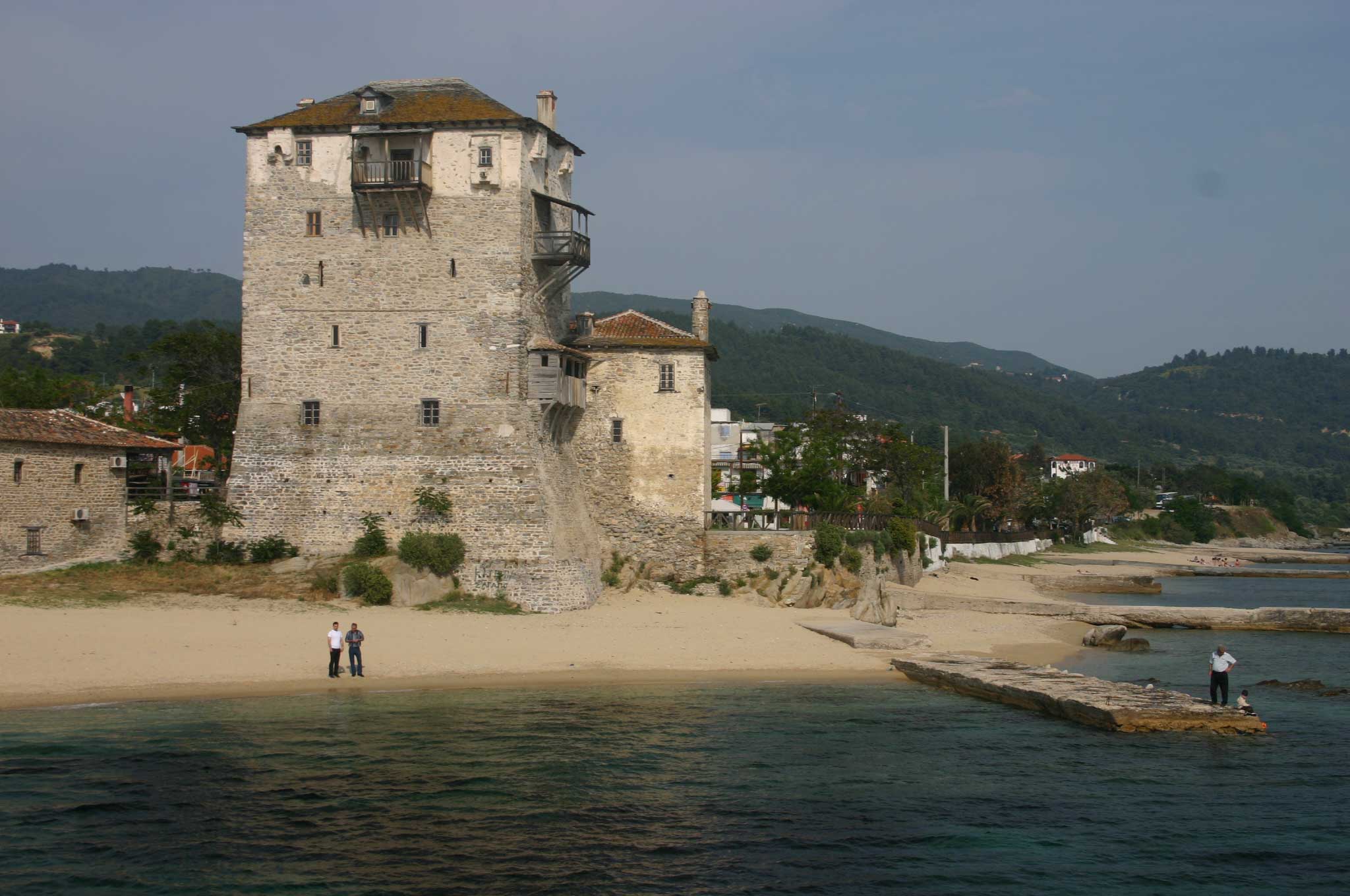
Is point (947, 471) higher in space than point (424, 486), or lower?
higher

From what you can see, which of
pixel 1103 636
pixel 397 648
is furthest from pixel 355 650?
pixel 1103 636

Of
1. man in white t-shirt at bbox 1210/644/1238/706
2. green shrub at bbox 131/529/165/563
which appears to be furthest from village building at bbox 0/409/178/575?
→ man in white t-shirt at bbox 1210/644/1238/706

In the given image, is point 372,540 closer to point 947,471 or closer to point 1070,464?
point 947,471

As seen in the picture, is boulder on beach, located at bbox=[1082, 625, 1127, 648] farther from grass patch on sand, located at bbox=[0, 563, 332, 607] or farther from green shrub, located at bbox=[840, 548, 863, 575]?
grass patch on sand, located at bbox=[0, 563, 332, 607]

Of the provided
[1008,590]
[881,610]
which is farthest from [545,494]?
[1008,590]

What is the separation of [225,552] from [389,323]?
27.1ft

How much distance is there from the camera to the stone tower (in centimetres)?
3584

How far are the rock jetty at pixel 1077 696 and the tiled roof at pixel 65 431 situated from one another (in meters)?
22.7

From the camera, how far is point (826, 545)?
39812mm

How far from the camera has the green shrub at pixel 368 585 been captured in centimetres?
A: 3344

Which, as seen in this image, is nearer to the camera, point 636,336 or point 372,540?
point 372,540

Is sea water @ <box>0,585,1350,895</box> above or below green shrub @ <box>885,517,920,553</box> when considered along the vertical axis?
below

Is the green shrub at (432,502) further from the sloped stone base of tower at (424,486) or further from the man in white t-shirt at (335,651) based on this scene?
the man in white t-shirt at (335,651)

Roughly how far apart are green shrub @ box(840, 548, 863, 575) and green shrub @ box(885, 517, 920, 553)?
7.36m
